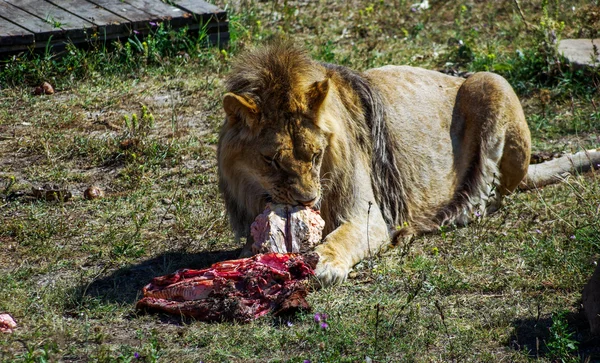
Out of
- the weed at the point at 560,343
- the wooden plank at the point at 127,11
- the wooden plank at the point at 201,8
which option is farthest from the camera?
the wooden plank at the point at 201,8

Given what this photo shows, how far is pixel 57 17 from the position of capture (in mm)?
9180

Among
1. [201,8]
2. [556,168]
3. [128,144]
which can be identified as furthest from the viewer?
[201,8]

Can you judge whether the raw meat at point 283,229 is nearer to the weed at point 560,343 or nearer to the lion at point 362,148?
the lion at point 362,148

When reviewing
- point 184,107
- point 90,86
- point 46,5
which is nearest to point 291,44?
point 184,107

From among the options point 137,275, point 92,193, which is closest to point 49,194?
point 92,193

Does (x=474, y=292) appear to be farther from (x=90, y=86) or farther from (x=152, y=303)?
(x=90, y=86)

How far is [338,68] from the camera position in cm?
639

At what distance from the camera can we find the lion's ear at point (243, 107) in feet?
17.3

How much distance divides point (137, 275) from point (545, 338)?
2532mm

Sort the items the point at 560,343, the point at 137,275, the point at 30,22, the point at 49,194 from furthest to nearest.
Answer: the point at 30,22 → the point at 49,194 → the point at 137,275 → the point at 560,343

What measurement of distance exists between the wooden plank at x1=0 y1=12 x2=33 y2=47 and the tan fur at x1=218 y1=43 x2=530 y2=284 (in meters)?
3.73

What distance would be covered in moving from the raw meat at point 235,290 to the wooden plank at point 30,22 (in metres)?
4.53

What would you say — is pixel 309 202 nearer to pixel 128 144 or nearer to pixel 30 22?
pixel 128 144

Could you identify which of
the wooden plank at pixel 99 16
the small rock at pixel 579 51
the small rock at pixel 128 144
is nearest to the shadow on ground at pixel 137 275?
the small rock at pixel 128 144
